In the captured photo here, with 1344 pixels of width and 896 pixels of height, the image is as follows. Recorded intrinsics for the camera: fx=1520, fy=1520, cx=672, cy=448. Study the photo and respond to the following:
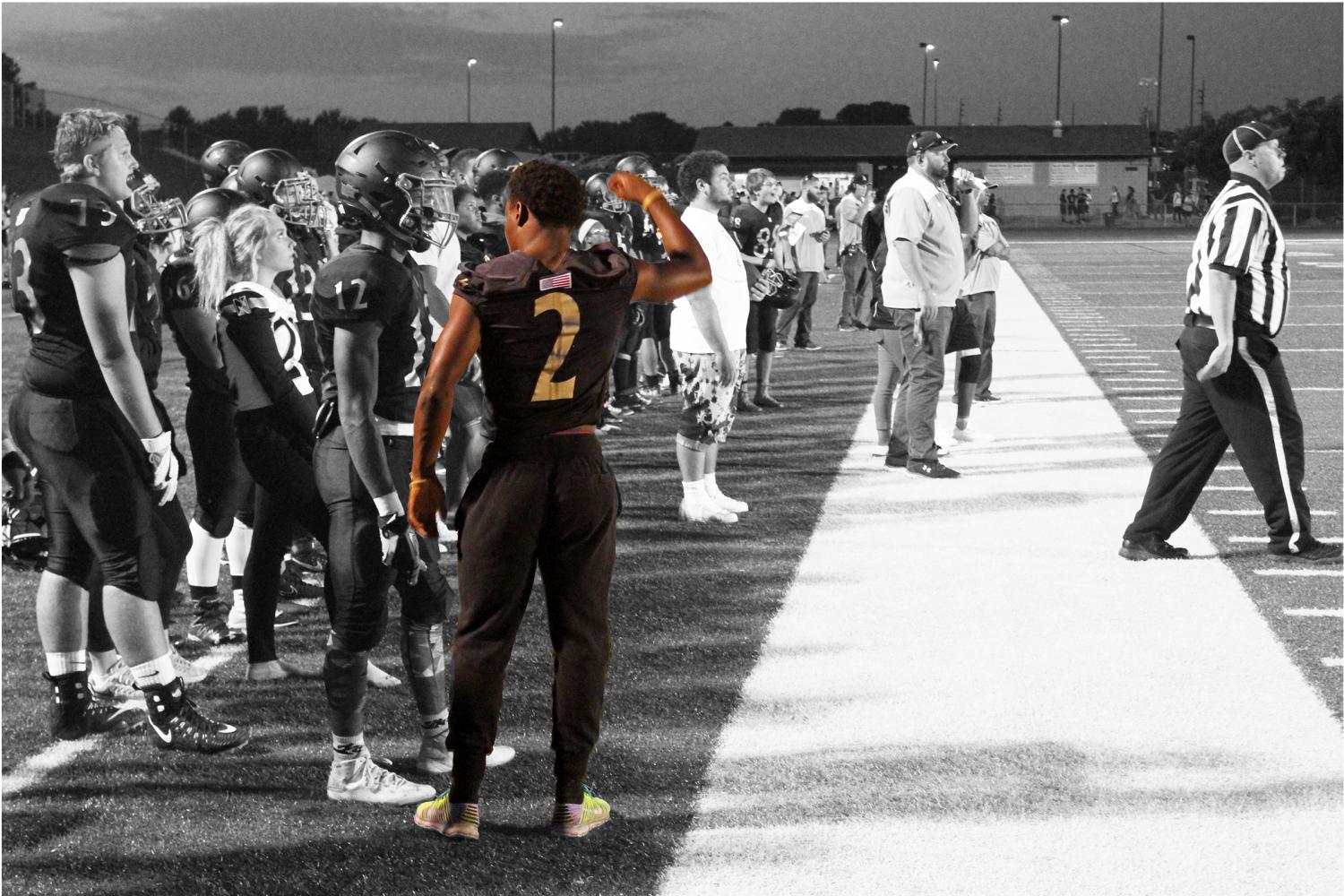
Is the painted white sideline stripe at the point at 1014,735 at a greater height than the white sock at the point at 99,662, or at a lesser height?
lesser

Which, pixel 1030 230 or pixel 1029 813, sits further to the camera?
pixel 1030 230

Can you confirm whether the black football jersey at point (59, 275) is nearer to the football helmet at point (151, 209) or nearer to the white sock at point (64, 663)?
the football helmet at point (151, 209)

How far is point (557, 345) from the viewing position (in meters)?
3.35

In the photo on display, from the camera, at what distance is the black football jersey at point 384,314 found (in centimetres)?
400

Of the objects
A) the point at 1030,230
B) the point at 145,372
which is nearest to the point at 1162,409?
the point at 145,372

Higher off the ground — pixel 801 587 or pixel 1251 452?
pixel 1251 452

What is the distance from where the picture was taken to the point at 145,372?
5324 millimetres

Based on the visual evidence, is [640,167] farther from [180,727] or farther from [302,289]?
[180,727]

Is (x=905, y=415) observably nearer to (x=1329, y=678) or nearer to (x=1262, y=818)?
(x=1329, y=678)

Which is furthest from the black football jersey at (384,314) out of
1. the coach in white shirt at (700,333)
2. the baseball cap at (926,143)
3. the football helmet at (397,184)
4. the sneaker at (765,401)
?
the sneaker at (765,401)

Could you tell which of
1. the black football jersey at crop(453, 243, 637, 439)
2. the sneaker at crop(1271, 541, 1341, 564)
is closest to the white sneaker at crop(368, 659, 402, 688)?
the black football jersey at crop(453, 243, 637, 439)

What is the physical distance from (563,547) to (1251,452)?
500 cm

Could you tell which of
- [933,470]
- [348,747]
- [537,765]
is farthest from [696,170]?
[348,747]

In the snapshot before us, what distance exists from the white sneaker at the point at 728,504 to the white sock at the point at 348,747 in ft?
14.6
